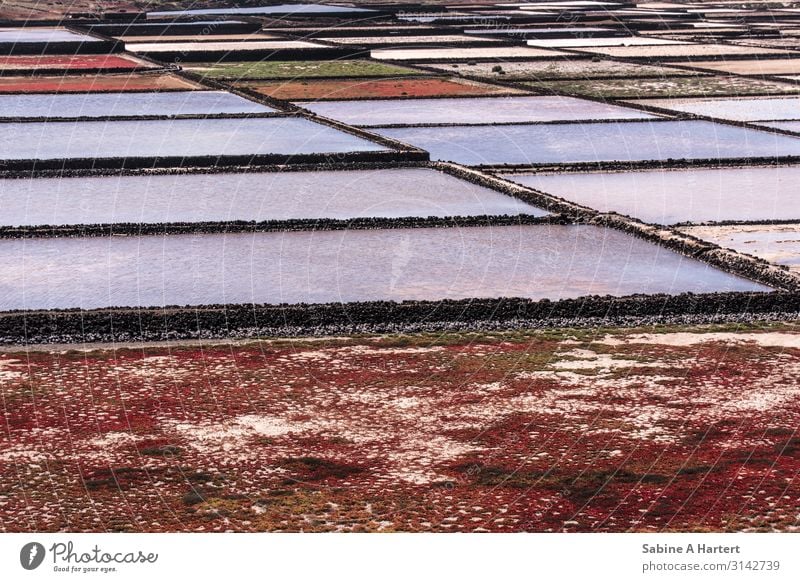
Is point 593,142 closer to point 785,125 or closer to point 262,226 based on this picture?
point 785,125

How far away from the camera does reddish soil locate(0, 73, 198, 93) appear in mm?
47719

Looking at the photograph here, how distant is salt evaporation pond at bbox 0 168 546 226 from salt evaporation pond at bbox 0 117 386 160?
2.24m

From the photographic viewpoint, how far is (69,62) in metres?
56.9

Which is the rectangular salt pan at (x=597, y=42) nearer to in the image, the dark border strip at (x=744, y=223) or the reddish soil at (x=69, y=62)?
the reddish soil at (x=69, y=62)

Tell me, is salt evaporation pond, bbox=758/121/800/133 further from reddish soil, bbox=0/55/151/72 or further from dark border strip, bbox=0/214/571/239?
reddish soil, bbox=0/55/151/72

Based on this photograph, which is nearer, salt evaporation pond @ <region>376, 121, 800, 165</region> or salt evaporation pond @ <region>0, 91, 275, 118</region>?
salt evaporation pond @ <region>376, 121, 800, 165</region>

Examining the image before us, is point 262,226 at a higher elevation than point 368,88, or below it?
higher

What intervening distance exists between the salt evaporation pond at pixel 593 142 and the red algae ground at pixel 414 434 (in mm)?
15376

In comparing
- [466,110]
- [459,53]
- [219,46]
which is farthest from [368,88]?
[219,46]

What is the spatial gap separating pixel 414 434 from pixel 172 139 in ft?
75.3

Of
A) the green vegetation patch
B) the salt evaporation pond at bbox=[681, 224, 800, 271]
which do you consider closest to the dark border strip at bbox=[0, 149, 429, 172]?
the salt evaporation pond at bbox=[681, 224, 800, 271]

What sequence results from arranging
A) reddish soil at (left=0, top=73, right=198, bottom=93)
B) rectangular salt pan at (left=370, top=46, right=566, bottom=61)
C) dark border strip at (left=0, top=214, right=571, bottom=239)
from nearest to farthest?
dark border strip at (left=0, top=214, right=571, bottom=239) < reddish soil at (left=0, top=73, right=198, bottom=93) < rectangular salt pan at (left=370, top=46, right=566, bottom=61)

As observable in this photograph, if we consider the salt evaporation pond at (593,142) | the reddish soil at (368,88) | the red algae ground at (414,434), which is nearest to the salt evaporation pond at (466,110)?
the reddish soil at (368,88)
